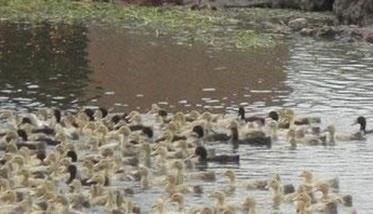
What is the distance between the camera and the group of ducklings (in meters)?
19.1

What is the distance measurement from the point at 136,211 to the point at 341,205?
350 cm

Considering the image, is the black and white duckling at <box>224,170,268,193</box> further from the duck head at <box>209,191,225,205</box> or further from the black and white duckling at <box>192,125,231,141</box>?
the black and white duckling at <box>192,125,231,141</box>

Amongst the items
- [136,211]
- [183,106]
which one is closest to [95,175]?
[136,211]

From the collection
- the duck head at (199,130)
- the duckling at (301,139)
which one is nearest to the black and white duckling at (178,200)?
the duck head at (199,130)

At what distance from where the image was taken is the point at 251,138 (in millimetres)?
24547

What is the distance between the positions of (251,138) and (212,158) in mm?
1920

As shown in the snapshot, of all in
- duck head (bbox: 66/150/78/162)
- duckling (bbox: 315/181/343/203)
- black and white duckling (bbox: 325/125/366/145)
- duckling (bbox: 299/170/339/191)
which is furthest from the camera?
black and white duckling (bbox: 325/125/366/145)

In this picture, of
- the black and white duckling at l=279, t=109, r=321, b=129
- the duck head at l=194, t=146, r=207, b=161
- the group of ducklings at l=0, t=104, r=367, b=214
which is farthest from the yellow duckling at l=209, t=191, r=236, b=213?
the black and white duckling at l=279, t=109, r=321, b=129

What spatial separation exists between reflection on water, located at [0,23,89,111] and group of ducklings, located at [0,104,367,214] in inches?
112

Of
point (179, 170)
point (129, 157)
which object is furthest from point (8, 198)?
point (129, 157)

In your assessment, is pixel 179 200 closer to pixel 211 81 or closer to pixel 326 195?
pixel 326 195

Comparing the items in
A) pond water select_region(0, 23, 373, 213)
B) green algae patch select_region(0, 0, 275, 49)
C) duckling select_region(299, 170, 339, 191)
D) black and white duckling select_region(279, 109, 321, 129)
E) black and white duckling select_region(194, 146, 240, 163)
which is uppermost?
green algae patch select_region(0, 0, 275, 49)

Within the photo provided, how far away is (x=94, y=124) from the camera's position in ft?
79.1

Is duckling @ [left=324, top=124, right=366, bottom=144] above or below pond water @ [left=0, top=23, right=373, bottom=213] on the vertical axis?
below
